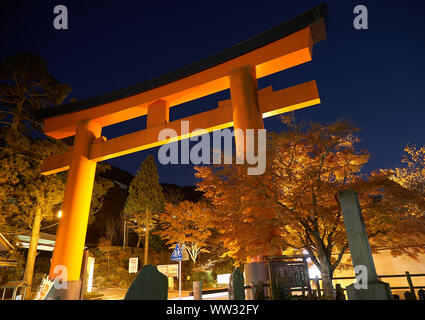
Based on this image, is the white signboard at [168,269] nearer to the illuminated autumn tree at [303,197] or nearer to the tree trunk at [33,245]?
the tree trunk at [33,245]

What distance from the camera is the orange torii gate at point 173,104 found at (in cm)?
830

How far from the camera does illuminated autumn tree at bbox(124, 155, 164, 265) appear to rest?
27219 millimetres

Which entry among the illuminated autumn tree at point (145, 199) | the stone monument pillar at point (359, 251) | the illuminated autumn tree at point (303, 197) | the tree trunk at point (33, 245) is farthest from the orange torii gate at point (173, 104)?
the illuminated autumn tree at point (145, 199)

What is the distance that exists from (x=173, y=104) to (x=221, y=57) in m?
3.08

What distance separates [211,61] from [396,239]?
830 centimetres

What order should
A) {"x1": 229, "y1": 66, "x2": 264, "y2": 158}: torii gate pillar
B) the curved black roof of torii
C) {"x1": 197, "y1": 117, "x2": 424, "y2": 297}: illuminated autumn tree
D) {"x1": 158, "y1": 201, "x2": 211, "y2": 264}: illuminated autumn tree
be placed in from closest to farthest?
{"x1": 197, "y1": 117, "x2": 424, "y2": 297}: illuminated autumn tree < the curved black roof of torii < {"x1": 229, "y1": 66, "x2": 264, "y2": 158}: torii gate pillar < {"x1": 158, "y1": 201, "x2": 211, "y2": 264}: illuminated autumn tree

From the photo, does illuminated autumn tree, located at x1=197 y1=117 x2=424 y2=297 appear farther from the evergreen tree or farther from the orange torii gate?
the evergreen tree

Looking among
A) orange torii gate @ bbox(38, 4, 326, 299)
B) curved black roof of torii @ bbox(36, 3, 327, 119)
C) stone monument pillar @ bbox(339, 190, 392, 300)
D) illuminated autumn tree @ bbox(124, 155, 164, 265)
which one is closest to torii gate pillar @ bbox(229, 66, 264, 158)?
orange torii gate @ bbox(38, 4, 326, 299)

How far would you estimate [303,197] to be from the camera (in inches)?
255

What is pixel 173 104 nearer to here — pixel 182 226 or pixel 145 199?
pixel 182 226

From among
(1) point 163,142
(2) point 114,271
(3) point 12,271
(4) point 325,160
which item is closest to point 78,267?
(1) point 163,142

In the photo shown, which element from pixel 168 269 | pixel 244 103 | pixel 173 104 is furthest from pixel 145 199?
pixel 244 103

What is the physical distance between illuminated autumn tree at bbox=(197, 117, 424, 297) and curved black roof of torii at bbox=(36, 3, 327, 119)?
3.26 m
